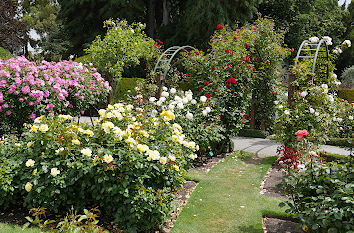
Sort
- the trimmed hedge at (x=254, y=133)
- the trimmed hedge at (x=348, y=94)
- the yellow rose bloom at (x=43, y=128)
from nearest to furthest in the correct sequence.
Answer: the yellow rose bloom at (x=43, y=128), the trimmed hedge at (x=254, y=133), the trimmed hedge at (x=348, y=94)

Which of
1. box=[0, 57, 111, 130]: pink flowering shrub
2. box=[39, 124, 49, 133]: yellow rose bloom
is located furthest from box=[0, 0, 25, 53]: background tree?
box=[39, 124, 49, 133]: yellow rose bloom

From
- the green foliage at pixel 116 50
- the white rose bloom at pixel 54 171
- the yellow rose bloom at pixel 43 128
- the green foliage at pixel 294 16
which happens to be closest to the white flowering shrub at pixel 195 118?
the yellow rose bloom at pixel 43 128

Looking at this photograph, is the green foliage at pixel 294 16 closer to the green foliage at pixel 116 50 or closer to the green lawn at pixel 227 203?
the green foliage at pixel 116 50

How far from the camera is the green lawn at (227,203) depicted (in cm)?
342

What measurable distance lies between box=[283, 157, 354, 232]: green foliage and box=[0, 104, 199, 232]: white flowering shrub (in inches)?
A: 45.3

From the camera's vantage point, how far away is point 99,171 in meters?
3.03

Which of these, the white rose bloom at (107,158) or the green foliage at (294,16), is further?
the green foliage at (294,16)

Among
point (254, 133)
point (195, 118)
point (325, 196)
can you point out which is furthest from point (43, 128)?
point (254, 133)

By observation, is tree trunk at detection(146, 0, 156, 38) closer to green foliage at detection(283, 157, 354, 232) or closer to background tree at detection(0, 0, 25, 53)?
Answer: background tree at detection(0, 0, 25, 53)

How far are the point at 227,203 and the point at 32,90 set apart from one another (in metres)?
3.30

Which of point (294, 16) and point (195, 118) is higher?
point (294, 16)

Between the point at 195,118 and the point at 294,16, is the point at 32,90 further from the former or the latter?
the point at 294,16

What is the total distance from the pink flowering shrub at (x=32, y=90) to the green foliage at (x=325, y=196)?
330 cm

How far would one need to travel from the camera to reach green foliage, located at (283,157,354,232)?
2.44 metres
